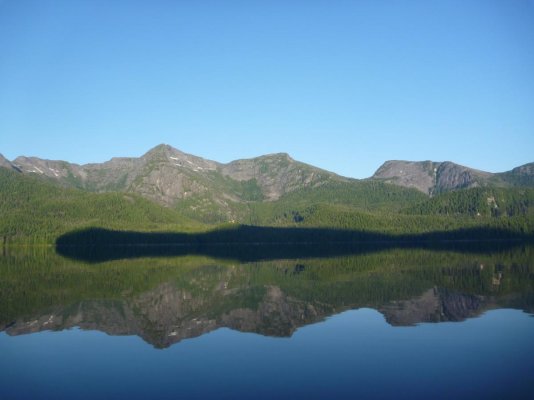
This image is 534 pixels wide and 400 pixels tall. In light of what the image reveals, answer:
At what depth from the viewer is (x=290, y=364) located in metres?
24.6

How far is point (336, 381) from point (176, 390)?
23.5ft

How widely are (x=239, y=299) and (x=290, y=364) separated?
22436 mm

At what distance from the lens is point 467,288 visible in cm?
5094

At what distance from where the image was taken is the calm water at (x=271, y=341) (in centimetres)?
2134

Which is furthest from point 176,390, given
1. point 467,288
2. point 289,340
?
point 467,288

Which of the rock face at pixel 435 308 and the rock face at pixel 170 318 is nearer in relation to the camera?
the rock face at pixel 170 318

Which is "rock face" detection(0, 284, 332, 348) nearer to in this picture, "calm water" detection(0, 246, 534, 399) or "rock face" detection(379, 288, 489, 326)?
"calm water" detection(0, 246, 534, 399)

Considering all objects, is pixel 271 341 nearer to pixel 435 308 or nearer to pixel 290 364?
pixel 290 364

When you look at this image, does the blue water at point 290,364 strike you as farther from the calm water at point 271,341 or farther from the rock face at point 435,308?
the rock face at point 435,308

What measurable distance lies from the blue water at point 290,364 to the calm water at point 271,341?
9 centimetres

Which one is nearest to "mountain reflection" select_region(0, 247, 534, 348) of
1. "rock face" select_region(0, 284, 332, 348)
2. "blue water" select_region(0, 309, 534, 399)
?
"rock face" select_region(0, 284, 332, 348)

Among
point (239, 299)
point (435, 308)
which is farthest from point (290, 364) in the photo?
point (239, 299)

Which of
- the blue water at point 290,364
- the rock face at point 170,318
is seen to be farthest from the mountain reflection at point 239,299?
the blue water at point 290,364

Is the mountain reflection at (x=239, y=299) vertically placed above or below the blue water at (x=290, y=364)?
above
